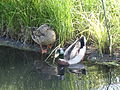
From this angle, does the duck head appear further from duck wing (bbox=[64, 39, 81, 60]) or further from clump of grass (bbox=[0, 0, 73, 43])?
clump of grass (bbox=[0, 0, 73, 43])

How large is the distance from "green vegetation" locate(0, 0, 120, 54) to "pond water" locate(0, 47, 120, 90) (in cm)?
58

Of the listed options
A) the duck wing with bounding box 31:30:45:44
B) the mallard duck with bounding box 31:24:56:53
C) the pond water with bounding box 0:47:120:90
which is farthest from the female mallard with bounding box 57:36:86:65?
the duck wing with bounding box 31:30:45:44

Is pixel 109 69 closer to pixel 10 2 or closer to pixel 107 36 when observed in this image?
pixel 107 36

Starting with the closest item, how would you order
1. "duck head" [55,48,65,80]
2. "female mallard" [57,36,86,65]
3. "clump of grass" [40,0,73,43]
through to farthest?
"duck head" [55,48,65,80], "female mallard" [57,36,86,65], "clump of grass" [40,0,73,43]

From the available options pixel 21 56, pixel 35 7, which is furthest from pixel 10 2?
pixel 21 56

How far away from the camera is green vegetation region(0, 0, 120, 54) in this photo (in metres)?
7.72

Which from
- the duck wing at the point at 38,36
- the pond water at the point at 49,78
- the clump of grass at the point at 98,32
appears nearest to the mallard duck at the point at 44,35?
the duck wing at the point at 38,36

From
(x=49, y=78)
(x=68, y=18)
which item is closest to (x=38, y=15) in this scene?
(x=68, y=18)

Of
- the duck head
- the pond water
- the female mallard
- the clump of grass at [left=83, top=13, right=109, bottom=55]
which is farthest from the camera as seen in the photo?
the clump of grass at [left=83, top=13, right=109, bottom=55]

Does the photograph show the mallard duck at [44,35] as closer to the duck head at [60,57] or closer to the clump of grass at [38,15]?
the clump of grass at [38,15]

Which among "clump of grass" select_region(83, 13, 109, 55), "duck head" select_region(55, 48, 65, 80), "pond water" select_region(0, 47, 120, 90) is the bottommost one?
"pond water" select_region(0, 47, 120, 90)

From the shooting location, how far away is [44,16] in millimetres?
8219

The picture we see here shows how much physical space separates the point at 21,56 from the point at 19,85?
1.31 m

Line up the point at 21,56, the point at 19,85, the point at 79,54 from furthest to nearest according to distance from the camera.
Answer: the point at 21,56 < the point at 79,54 < the point at 19,85
